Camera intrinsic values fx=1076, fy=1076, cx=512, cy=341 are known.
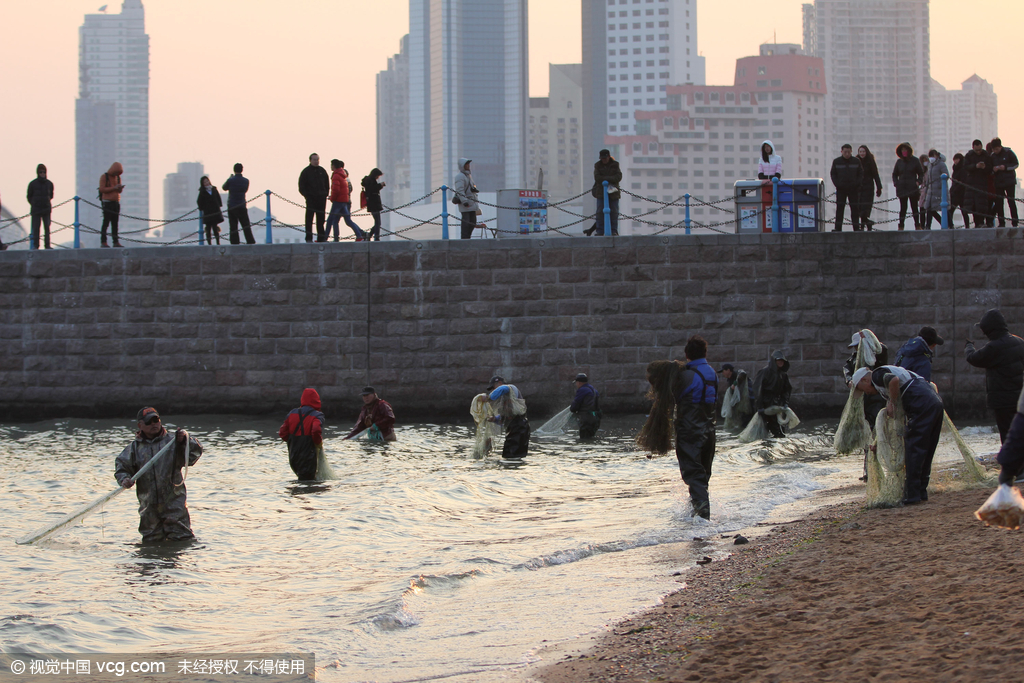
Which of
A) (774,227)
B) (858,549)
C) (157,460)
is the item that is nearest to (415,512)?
(157,460)

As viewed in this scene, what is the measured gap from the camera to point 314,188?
806 inches

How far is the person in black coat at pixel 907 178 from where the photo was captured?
64.5 ft

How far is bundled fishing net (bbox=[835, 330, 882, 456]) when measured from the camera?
10297 mm

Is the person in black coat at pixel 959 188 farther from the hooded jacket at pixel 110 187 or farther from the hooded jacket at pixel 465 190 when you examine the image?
the hooded jacket at pixel 110 187

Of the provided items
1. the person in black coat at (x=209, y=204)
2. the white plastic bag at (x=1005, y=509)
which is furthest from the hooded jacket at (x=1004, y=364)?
the person in black coat at (x=209, y=204)

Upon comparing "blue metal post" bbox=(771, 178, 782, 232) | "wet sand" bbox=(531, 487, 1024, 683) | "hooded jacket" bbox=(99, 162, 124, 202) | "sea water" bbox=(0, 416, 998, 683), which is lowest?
"sea water" bbox=(0, 416, 998, 683)

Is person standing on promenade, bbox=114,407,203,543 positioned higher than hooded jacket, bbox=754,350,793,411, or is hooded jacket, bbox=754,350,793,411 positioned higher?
hooded jacket, bbox=754,350,793,411

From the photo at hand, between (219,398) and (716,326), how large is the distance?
946 centimetres

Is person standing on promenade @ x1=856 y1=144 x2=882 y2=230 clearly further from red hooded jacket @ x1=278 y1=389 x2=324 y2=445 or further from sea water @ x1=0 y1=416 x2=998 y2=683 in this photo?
red hooded jacket @ x1=278 y1=389 x2=324 y2=445

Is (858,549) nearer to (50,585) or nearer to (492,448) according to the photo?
(50,585)

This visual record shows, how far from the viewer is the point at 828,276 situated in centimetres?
1959

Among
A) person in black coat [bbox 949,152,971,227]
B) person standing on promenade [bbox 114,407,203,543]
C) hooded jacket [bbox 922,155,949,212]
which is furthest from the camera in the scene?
person in black coat [bbox 949,152,971,227]

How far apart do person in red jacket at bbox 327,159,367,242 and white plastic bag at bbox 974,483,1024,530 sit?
54.4 ft

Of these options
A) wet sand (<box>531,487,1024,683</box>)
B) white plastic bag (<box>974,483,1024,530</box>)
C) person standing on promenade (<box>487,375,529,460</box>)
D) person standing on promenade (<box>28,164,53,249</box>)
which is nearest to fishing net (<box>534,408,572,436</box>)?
person standing on promenade (<box>487,375,529,460</box>)
